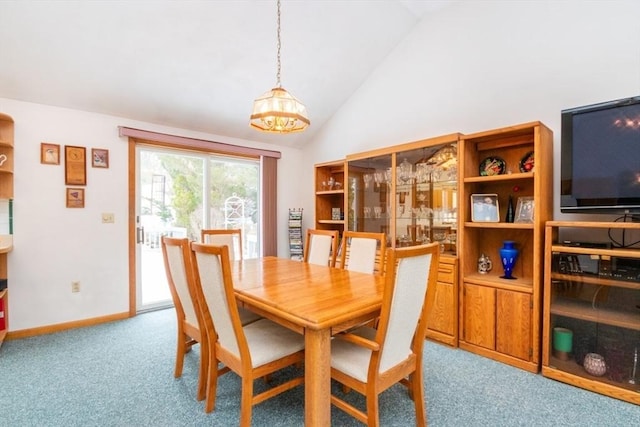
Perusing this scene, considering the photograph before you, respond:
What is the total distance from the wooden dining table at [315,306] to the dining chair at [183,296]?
1.03 ft

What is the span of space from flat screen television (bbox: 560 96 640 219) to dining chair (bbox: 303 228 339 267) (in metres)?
1.82

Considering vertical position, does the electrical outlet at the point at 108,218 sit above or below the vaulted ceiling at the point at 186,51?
below

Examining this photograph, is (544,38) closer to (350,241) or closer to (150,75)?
(350,241)

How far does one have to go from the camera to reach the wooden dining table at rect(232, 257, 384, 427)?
1367mm

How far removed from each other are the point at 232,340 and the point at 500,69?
3.16 meters

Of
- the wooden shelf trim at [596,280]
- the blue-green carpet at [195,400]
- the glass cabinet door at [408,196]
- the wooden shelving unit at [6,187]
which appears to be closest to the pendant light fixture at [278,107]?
the glass cabinet door at [408,196]

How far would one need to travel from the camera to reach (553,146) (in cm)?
255

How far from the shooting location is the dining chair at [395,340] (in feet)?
4.43

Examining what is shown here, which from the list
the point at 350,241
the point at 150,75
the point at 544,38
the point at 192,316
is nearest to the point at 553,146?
the point at 544,38

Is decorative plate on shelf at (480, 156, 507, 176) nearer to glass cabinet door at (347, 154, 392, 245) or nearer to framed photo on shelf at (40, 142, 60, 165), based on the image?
glass cabinet door at (347, 154, 392, 245)

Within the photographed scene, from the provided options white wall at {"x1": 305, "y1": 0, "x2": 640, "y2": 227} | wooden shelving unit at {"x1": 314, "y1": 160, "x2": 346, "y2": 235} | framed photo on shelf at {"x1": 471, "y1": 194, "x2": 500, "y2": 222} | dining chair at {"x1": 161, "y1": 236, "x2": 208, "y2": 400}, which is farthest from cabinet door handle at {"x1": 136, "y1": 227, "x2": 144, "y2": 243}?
framed photo on shelf at {"x1": 471, "y1": 194, "x2": 500, "y2": 222}

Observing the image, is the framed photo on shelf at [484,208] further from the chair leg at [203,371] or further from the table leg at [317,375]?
the chair leg at [203,371]

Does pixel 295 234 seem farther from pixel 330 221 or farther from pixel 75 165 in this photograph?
pixel 75 165

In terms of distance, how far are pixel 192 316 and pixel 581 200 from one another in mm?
2840
